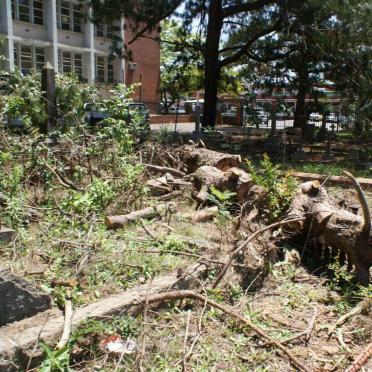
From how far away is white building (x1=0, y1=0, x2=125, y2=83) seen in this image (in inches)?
1155

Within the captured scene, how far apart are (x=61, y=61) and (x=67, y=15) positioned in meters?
3.37

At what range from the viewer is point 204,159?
26.6ft

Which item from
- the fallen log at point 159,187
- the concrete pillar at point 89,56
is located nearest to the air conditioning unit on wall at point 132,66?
the concrete pillar at point 89,56

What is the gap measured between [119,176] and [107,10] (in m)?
10.5

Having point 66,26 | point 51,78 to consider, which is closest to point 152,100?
point 66,26

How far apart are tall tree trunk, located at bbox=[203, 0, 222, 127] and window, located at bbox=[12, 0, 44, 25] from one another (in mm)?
17541

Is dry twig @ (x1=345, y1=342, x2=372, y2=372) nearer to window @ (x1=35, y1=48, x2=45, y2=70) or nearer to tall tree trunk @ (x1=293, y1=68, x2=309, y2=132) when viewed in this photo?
tall tree trunk @ (x1=293, y1=68, x2=309, y2=132)

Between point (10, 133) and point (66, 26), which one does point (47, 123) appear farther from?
point (66, 26)

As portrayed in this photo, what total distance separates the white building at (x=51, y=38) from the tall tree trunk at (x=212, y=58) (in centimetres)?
1117

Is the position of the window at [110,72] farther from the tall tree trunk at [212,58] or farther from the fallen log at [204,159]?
the fallen log at [204,159]

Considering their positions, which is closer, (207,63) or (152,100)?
(207,63)

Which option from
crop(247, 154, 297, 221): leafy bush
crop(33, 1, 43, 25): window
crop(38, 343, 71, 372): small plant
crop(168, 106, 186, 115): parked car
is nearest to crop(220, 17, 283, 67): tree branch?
crop(247, 154, 297, 221): leafy bush

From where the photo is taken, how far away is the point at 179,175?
7.93 m

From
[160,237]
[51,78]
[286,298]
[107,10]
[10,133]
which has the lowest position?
[286,298]
